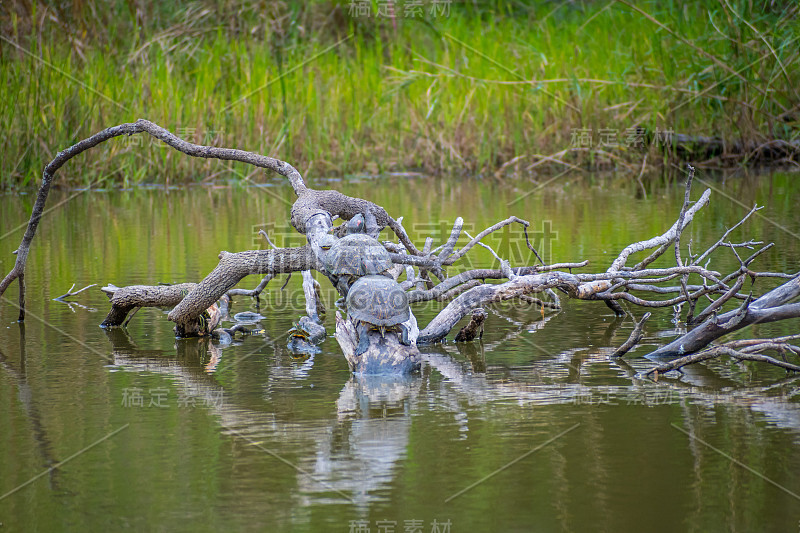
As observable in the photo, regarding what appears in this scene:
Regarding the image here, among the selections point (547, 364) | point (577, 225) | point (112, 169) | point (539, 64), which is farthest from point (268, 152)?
point (547, 364)

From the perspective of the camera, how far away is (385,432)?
3080 mm

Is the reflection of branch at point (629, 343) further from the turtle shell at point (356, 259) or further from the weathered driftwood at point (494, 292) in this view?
the turtle shell at point (356, 259)

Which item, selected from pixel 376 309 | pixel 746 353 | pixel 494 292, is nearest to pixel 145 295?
pixel 376 309

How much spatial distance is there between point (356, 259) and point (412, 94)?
7.91 metres

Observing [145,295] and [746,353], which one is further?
[145,295]

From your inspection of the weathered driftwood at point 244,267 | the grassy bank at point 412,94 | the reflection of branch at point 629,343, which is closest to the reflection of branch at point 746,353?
the reflection of branch at point 629,343

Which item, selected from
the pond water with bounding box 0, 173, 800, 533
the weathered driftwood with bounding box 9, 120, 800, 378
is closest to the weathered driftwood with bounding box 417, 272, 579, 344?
the weathered driftwood with bounding box 9, 120, 800, 378

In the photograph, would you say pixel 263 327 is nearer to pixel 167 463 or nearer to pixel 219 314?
pixel 219 314

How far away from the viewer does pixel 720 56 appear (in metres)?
10.4

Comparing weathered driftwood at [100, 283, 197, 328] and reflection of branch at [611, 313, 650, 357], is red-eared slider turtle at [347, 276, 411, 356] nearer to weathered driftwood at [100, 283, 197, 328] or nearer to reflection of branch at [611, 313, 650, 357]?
reflection of branch at [611, 313, 650, 357]

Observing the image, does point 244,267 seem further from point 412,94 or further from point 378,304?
point 412,94

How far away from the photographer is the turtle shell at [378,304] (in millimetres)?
3762

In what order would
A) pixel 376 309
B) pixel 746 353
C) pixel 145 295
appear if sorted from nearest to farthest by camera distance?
pixel 746 353 → pixel 376 309 → pixel 145 295

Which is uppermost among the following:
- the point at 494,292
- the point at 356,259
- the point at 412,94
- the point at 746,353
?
the point at 412,94
